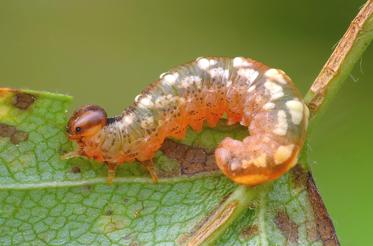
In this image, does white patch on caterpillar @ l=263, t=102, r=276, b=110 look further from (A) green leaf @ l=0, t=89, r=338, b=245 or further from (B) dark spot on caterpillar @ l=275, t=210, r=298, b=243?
(B) dark spot on caterpillar @ l=275, t=210, r=298, b=243

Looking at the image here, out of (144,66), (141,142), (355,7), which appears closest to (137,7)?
(144,66)

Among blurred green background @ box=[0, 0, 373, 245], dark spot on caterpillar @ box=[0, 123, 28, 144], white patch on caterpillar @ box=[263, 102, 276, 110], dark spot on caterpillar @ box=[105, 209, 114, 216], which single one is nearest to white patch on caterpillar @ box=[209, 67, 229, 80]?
white patch on caterpillar @ box=[263, 102, 276, 110]

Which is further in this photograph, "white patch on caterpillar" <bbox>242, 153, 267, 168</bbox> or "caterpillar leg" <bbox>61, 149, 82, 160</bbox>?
"caterpillar leg" <bbox>61, 149, 82, 160</bbox>

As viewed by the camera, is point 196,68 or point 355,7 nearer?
point 196,68

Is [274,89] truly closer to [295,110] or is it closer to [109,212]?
[295,110]

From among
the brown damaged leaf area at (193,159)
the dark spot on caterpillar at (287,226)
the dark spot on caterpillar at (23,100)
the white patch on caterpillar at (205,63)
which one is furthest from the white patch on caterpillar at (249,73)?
the dark spot on caterpillar at (23,100)

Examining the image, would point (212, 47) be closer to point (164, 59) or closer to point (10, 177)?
point (164, 59)
